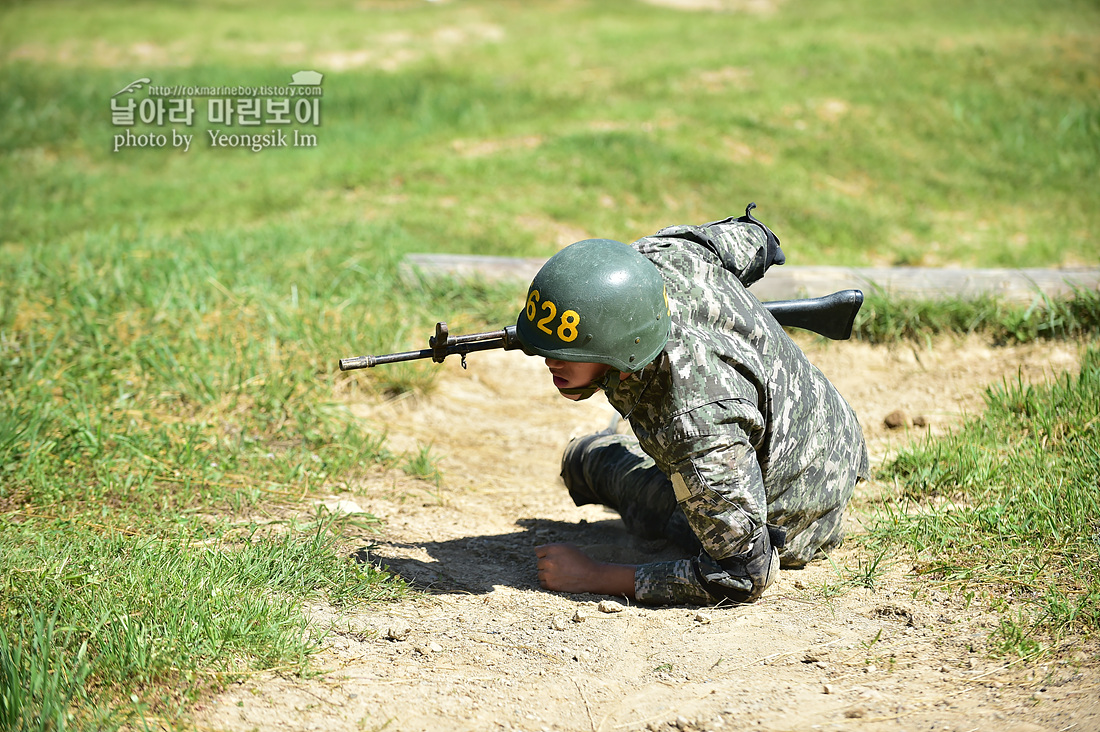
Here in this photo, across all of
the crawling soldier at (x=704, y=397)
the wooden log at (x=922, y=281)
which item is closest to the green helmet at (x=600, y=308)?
the crawling soldier at (x=704, y=397)

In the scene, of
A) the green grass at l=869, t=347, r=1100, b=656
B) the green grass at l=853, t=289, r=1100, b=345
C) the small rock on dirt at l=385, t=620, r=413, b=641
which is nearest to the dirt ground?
the small rock on dirt at l=385, t=620, r=413, b=641

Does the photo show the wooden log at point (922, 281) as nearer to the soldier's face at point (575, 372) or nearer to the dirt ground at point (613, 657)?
Answer: the dirt ground at point (613, 657)

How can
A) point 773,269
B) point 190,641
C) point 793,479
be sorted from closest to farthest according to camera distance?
point 190,641 < point 793,479 < point 773,269

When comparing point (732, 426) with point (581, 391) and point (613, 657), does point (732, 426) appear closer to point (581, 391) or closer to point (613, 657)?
point (581, 391)

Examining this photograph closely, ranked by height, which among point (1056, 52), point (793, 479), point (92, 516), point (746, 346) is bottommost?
point (92, 516)

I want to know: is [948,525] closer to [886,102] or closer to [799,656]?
[799,656]

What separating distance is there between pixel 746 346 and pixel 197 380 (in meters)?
2.62

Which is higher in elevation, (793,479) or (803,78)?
(803,78)

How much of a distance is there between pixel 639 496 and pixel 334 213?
4.13 metres

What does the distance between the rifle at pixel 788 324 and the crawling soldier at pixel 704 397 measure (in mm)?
212

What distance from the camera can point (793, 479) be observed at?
8.96 feet

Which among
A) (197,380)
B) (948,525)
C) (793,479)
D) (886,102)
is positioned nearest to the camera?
(793,479)

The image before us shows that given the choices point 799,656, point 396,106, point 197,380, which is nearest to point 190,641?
point 799,656

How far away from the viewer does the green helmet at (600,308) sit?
229 centimetres
